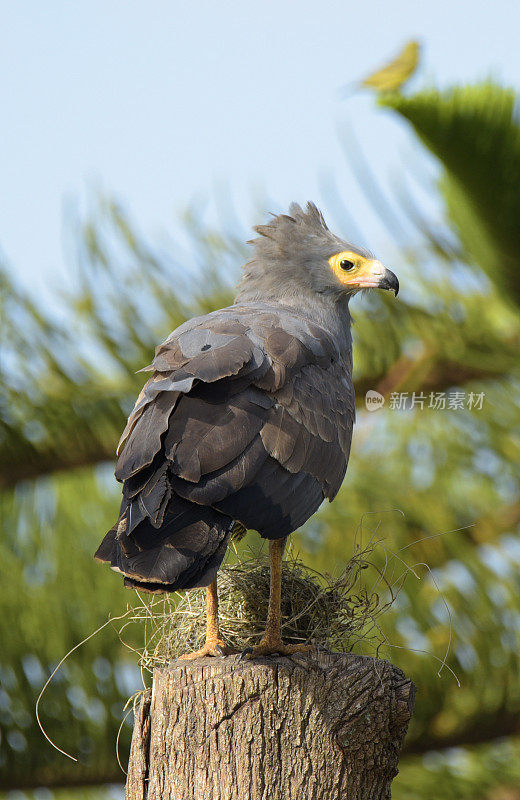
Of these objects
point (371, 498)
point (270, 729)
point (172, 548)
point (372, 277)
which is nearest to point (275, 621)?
point (270, 729)

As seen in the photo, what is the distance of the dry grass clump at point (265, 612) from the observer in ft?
8.36

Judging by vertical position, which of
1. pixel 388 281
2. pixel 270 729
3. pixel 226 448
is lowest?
pixel 270 729

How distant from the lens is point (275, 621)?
7.67 ft

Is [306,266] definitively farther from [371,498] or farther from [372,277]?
[371,498]

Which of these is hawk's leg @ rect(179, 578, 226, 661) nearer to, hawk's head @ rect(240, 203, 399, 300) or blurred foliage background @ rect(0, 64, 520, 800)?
hawk's head @ rect(240, 203, 399, 300)

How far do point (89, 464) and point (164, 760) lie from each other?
12.2 ft

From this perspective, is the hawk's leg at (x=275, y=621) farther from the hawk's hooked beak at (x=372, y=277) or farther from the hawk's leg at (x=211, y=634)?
the hawk's hooked beak at (x=372, y=277)

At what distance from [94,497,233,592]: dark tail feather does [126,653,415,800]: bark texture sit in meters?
0.28

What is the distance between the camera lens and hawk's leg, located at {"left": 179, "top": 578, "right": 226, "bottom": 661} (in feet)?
7.82

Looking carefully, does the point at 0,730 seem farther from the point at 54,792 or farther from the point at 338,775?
the point at 338,775

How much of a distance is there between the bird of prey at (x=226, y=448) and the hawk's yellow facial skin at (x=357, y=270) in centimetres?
34

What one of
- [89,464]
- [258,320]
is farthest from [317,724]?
[89,464]

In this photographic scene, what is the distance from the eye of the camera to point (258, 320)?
2.62m

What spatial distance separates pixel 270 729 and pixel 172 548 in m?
0.47
